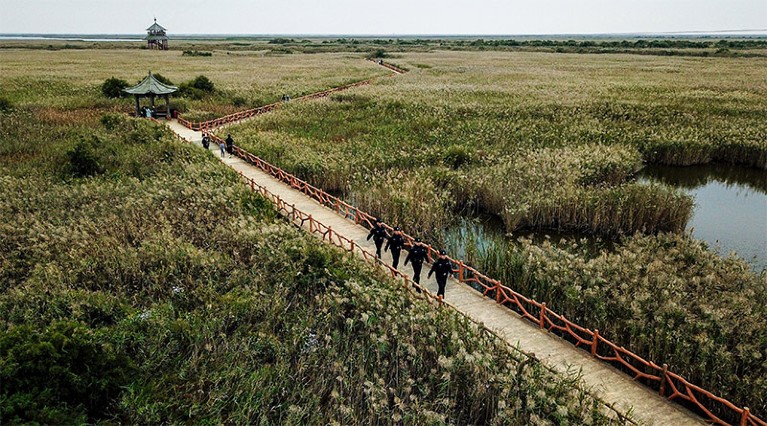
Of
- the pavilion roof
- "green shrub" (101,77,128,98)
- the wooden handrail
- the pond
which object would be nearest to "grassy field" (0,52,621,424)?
the wooden handrail

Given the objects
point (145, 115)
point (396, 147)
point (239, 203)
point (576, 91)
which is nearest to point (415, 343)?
point (239, 203)

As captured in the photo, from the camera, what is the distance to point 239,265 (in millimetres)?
13977

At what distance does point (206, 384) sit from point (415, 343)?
150 inches

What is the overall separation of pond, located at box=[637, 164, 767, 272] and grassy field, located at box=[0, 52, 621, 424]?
982 cm

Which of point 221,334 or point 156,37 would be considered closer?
point 221,334

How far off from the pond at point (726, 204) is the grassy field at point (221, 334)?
982 cm

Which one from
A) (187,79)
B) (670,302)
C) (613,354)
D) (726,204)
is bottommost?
(726,204)

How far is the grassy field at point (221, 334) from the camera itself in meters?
8.26

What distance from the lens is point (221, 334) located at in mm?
9969

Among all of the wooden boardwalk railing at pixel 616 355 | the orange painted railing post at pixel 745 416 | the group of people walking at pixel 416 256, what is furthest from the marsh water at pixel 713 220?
the orange painted railing post at pixel 745 416

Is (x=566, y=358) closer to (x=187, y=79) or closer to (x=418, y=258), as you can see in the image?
(x=418, y=258)

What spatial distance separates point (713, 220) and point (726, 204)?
2989 millimetres

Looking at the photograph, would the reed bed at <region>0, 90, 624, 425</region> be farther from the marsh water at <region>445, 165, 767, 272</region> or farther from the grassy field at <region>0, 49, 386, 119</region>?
the grassy field at <region>0, 49, 386, 119</region>

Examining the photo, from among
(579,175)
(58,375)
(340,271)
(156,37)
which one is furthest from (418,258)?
(156,37)
